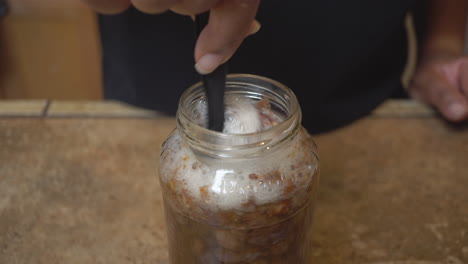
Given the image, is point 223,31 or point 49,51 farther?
point 49,51

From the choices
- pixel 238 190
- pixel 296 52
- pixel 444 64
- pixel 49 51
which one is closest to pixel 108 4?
pixel 238 190

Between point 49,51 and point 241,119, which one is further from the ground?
point 241,119

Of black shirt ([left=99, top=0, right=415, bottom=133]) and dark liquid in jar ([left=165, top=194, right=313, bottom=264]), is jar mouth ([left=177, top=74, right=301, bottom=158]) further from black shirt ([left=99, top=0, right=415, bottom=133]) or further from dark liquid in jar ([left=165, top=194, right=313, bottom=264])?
black shirt ([left=99, top=0, right=415, bottom=133])

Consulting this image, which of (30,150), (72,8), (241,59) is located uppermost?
(241,59)

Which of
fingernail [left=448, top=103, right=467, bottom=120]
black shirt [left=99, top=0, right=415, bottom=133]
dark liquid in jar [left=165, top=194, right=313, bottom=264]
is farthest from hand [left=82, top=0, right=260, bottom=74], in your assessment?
fingernail [left=448, top=103, right=467, bottom=120]

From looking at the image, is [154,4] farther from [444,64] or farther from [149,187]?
[444,64]

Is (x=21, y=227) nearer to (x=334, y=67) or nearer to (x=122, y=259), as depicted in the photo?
(x=122, y=259)

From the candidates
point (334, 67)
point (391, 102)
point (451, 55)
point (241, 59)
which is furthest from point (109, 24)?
point (451, 55)
